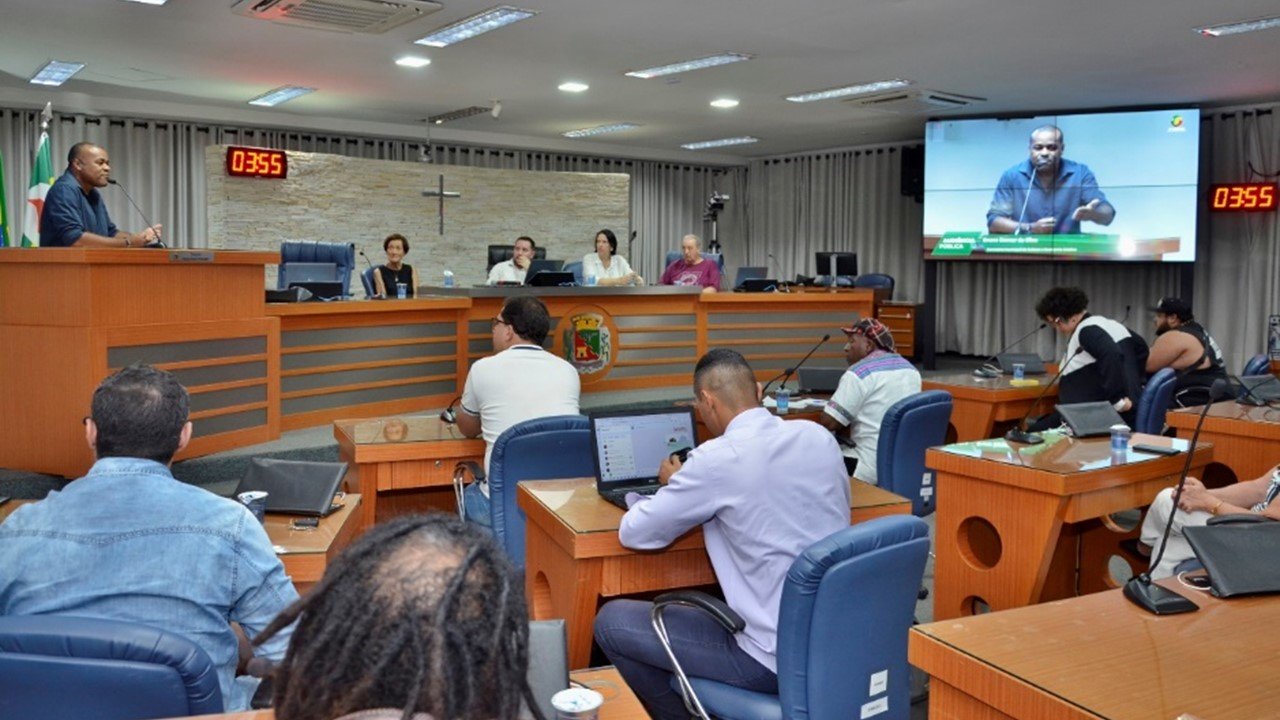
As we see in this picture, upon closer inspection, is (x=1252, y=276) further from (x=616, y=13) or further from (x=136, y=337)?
(x=136, y=337)

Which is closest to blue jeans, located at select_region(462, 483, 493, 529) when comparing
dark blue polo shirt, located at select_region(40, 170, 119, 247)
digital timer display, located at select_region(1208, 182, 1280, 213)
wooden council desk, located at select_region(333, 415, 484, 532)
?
wooden council desk, located at select_region(333, 415, 484, 532)

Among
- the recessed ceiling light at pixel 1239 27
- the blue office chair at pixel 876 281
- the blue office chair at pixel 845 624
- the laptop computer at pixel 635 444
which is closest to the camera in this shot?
the blue office chair at pixel 845 624

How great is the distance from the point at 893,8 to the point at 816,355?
3417 mm

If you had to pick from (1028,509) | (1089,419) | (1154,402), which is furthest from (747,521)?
(1154,402)

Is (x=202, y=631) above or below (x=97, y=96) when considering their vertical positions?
below

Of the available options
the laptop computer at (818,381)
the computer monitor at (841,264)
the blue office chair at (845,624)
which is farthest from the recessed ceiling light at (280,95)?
the blue office chair at (845,624)

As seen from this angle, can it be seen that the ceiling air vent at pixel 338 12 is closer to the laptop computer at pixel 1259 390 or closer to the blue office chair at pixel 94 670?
the laptop computer at pixel 1259 390

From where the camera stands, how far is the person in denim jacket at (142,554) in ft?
5.79

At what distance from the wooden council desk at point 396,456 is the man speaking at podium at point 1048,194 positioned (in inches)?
295

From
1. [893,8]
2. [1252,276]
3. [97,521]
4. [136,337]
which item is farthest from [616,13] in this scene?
[1252,276]

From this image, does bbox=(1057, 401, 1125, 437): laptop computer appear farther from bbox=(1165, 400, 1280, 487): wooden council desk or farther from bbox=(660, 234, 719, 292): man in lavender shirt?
bbox=(660, 234, 719, 292): man in lavender shirt

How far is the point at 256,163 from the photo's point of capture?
1030 cm

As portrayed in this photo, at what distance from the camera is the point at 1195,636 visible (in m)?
1.92

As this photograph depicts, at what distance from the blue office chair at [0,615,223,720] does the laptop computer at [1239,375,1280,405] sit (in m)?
4.94
